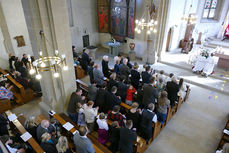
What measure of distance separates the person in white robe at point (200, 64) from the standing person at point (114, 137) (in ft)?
24.4

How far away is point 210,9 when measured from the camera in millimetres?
14992

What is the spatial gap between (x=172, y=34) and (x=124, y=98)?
7.96 m

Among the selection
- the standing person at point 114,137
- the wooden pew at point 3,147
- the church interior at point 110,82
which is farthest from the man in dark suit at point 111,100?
the wooden pew at point 3,147

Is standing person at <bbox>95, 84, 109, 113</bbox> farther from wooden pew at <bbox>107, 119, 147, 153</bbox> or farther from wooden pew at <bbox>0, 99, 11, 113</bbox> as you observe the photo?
wooden pew at <bbox>0, 99, 11, 113</bbox>

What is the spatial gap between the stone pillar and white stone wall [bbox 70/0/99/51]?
7.22m


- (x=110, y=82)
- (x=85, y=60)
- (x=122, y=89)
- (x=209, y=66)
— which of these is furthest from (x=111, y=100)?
(x=209, y=66)

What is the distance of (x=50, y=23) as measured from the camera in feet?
17.0

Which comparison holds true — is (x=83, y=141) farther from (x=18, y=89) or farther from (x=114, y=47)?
(x=114, y=47)

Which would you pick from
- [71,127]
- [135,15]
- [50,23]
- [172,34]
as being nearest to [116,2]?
[135,15]

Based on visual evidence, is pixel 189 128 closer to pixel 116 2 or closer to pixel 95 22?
pixel 116 2

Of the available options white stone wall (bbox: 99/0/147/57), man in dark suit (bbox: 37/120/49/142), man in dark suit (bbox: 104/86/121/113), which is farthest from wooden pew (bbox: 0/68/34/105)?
white stone wall (bbox: 99/0/147/57)

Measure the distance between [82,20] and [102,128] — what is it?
33.1ft

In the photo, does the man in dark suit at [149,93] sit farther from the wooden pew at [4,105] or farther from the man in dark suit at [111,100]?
the wooden pew at [4,105]

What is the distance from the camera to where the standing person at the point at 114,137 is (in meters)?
4.41
